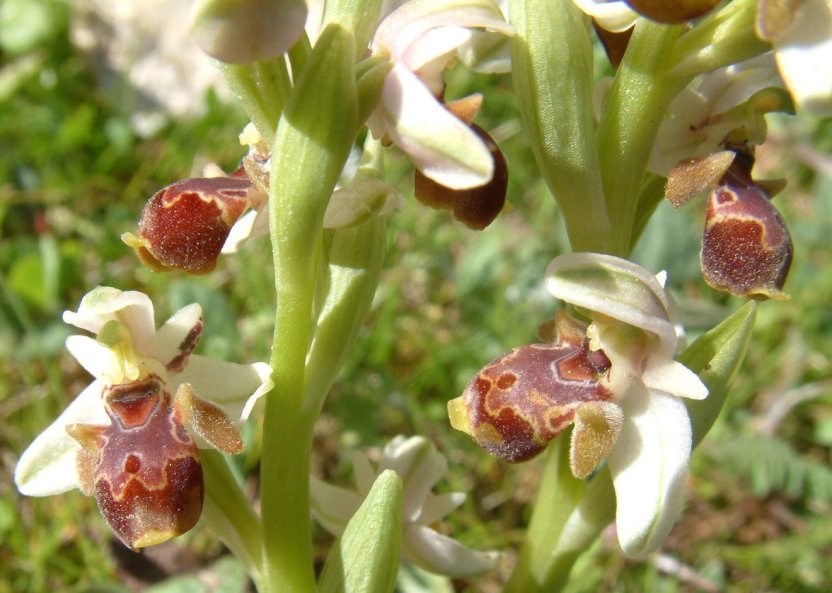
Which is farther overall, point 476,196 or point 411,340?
point 411,340

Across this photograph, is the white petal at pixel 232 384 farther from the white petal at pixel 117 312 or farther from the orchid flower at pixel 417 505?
the orchid flower at pixel 417 505

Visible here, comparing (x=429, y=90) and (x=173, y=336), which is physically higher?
(x=429, y=90)

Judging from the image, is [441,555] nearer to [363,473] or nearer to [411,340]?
[363,473]

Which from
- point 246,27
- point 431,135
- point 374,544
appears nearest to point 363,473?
point 374,544

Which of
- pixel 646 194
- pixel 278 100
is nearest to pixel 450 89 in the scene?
pixel 646 194

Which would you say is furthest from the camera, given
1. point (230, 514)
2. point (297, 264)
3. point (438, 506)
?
point (438, 506)

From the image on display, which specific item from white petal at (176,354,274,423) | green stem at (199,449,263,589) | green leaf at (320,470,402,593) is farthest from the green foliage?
white petal at (176,354,274,423)

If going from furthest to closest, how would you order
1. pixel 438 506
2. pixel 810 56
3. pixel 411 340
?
1. pixel 411 340
2. pixel 438 506
3. pixel 810 56
